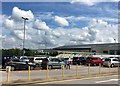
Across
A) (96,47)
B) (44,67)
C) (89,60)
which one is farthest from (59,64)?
(96,47)

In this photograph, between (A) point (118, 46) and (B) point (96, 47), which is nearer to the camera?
(A) point (118, 46)

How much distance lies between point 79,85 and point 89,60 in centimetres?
3905

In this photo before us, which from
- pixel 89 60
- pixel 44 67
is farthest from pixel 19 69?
pixel 89 60

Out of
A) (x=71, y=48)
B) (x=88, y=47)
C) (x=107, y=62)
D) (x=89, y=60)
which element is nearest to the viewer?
(x=107, y=62)

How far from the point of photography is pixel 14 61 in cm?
3844

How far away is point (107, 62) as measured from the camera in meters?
50.7

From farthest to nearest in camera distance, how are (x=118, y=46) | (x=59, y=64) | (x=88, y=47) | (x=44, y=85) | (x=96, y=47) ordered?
(x=88, y=47) < (x=96, y=47) < (x=118, y=46) < (x=59, y=64) < (x=44, y=85)

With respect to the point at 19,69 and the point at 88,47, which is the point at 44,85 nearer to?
the point at 19,69

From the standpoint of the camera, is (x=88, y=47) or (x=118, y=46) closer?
(x=118, y=46)

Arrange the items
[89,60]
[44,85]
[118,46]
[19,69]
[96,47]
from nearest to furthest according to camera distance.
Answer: [44,85] < [19,69] < [89,60] < [118,46] < [96,47]

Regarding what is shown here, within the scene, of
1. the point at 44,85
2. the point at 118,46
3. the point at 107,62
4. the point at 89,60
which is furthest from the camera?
the point at 118,46

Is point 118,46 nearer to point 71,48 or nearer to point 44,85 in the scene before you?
point 71,48

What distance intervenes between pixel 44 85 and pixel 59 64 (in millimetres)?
23269

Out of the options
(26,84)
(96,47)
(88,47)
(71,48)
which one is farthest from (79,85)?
(71,48)
